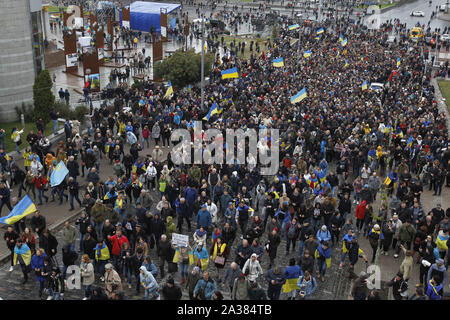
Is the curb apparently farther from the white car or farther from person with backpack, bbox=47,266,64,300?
the white car

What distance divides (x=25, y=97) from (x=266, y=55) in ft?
73.7

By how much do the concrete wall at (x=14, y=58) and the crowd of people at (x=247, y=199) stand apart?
199 inches

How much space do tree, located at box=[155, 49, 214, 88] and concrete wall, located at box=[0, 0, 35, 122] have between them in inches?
356

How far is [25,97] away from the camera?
28562 millimetres

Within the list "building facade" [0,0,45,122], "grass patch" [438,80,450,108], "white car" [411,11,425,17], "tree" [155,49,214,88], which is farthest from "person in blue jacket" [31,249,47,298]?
"white car" [411,11,425,17]

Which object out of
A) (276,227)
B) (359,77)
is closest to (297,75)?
(359,77)

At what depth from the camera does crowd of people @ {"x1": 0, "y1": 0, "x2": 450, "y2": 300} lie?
12.6m

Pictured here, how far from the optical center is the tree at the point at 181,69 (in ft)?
113

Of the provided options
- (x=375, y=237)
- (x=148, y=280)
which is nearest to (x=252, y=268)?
(x=148, y=280)

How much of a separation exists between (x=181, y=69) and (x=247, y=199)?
19962 millimetres

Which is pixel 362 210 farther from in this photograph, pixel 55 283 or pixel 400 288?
pixel 55 283

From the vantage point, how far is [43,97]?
25.6 meters

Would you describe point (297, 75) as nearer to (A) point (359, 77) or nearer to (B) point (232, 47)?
(A) point (359, 77)

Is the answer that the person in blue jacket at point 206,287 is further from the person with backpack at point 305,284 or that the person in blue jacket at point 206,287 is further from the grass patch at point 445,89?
the grass patch at point 445,89
